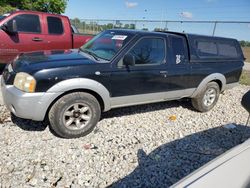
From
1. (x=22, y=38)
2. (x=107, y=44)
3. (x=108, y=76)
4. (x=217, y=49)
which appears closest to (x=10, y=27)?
(x=22, y=38)

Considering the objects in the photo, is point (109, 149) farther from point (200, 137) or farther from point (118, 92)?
point (200, 137)

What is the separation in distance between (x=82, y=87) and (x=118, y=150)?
1.10m

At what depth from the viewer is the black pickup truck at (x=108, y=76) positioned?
3434mm

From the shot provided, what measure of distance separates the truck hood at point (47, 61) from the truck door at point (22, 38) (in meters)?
2.74

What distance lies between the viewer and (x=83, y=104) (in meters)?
3.75

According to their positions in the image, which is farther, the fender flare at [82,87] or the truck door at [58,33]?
the truck door at [58,33]

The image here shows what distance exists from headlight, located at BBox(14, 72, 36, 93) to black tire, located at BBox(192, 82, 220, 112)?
351 centimetres

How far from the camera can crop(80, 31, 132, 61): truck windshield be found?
410 cm

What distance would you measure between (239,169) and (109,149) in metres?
2.37

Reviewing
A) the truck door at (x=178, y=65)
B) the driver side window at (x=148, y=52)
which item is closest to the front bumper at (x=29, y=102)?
the driver side window at (x=148, y=52)

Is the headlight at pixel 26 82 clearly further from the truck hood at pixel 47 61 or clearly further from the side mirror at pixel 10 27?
the side mirror at pixel 10 27

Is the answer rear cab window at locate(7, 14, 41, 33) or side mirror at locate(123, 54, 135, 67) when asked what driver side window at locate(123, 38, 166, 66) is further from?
rear cab window at locate(7, 14, 41, 33)

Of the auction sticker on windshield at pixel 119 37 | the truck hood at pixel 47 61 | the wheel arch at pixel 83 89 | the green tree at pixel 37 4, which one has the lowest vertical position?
the wheel arch at pixel 83 89

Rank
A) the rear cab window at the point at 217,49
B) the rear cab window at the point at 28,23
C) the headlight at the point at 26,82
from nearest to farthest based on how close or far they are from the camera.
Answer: the headlight at the point at 26,82, the rear cab window at the point at 217,49, the rear cab window at the point at 28,23
